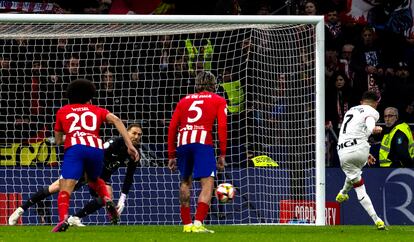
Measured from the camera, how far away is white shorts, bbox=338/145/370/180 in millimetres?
16953

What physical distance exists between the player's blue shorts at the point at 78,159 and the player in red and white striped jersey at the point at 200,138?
1143mm

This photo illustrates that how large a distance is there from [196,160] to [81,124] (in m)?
1.45

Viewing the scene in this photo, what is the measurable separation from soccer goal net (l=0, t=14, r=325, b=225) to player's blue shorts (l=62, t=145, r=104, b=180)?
4021 mm

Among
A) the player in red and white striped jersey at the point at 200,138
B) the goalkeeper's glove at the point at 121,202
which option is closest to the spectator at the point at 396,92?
the goalkeeper's glove at the point at 121,202

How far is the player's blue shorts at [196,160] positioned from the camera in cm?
1482

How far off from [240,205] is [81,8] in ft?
19.4

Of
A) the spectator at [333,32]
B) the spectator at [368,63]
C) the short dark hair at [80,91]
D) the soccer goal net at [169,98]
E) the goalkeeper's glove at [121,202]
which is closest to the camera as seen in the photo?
the short dark hair at [80,91]

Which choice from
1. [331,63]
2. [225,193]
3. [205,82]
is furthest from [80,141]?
[331,63]

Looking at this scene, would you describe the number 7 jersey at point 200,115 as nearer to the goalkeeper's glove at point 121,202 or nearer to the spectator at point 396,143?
the goalkeeper's glove at point 121,202

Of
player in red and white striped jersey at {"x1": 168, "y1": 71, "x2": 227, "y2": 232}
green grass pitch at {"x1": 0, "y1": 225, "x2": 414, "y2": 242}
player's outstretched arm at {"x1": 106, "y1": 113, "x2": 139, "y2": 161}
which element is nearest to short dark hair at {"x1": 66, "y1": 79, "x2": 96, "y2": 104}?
player's outstretched arm at {"x1": 106, "y1": 113, "x2": 139, "y2": 161}

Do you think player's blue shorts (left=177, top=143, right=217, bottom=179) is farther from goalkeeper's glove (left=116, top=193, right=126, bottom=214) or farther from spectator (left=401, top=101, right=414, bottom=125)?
spectator (left=401, top=101, right=414, bottom=125)

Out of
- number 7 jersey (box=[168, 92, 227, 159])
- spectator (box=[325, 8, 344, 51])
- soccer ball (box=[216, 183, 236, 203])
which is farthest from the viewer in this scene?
spectator (box=[325, 8, 344, 51])

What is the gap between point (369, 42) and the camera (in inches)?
896

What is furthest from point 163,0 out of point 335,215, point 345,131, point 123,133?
point 123,133
